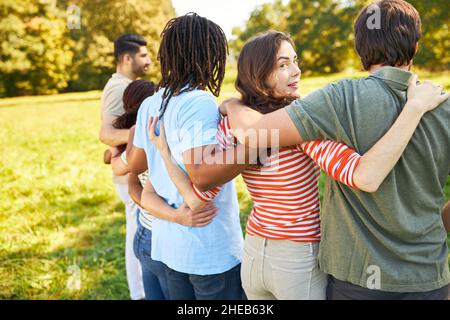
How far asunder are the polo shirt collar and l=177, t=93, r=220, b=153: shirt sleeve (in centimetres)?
63

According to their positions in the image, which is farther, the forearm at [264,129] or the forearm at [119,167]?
the forearm at [119,167]

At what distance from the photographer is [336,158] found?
1373 mm

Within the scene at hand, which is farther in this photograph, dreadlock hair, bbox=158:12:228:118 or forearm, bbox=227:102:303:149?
dreadlock hair, bbox=158:12:228:118

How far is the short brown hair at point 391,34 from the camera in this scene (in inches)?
53.9

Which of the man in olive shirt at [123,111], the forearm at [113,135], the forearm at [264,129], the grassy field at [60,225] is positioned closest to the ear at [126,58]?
the man in olive shirt at [123,111]

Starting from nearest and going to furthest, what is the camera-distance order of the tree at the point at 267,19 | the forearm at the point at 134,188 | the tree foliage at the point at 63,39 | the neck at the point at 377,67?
Result: the neck at the point at 377,67
the forearm at the point at 134,188
the tree foliage at the point at 63,39
the tree at the point at 267,19

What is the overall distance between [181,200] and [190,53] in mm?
620

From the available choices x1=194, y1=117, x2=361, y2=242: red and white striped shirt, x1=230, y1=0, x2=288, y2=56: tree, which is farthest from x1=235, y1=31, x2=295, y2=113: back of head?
x1=230, y1=0, x2=288, y2=56: tree

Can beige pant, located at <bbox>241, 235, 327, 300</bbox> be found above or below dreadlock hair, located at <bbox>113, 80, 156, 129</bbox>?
below

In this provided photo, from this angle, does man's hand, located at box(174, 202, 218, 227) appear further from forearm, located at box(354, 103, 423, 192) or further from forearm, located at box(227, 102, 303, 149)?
forearm, located at box(354, 103, 423, 192)

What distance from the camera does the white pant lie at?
125 inches

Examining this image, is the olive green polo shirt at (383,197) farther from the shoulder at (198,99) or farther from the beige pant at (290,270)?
the shoulder at (198,99)

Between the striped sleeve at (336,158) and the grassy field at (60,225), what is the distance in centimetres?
271

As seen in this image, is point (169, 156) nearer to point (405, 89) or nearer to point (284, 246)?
point (284, 246)
